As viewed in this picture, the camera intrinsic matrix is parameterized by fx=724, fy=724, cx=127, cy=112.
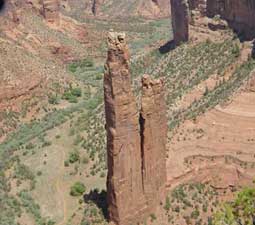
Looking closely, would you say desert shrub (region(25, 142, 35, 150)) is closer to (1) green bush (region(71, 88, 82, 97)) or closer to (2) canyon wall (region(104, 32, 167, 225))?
(1) green bush (region(71, 88, 82, 97))

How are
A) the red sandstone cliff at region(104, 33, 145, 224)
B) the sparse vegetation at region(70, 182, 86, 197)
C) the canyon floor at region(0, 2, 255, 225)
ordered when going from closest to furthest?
the red sandstone cliff at region(104, 33, 145, 224)
the canyon floor at region(0, 2, 255, 225)
the sparse vegetation at region(70, 182, 86, 197)

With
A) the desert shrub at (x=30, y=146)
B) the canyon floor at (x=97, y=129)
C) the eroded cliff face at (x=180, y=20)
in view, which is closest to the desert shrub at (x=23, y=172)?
the canyon floor at (x=97, y=129)

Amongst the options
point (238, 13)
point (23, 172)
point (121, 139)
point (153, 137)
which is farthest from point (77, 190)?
point (238, 13)

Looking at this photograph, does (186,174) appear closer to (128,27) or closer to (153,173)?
(153,173)

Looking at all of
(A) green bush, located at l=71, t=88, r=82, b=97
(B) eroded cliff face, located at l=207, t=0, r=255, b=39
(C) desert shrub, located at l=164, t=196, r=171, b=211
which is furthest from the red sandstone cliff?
(A) green bush, located at l=71, t=88, r=82, b=97

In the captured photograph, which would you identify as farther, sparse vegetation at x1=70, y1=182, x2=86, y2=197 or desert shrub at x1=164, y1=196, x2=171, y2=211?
sparse vegetation at x1=70, y1=182, x2=86, y2=197

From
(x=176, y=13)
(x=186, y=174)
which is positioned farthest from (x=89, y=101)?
(x=186, y=174)

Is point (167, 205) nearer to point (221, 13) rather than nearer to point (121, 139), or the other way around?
point (121, 139)
